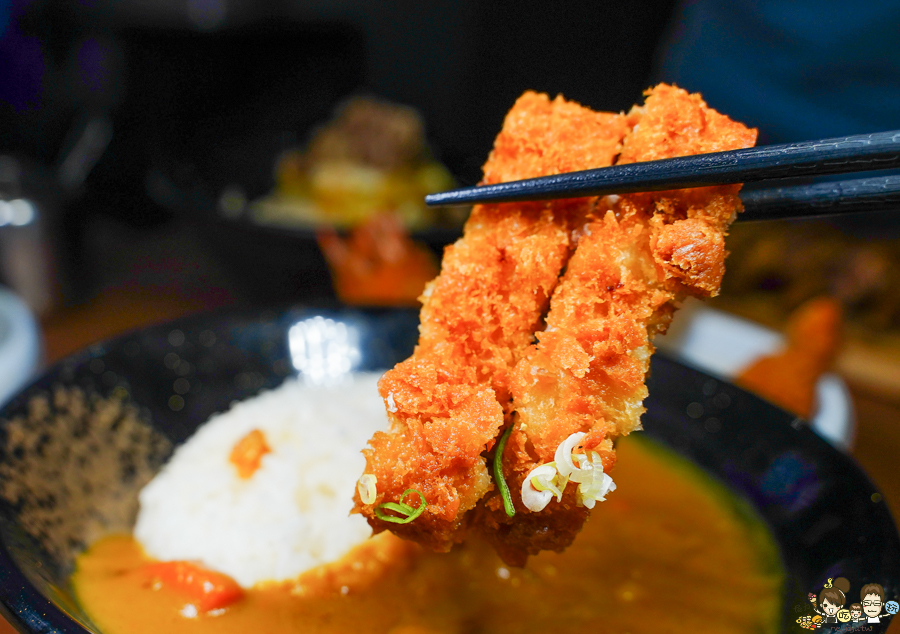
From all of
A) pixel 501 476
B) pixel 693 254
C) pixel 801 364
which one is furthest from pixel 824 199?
pixel 801 364

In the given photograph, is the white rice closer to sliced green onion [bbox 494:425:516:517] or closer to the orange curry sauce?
the orange curry sauce

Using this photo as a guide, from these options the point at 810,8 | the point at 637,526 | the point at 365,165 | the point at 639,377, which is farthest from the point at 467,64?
the point at 639,377

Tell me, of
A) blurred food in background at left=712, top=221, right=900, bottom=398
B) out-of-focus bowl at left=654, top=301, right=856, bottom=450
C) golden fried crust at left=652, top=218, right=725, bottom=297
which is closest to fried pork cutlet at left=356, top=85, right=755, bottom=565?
golden fried crust at left=652, top=218, right=725, bottom=297

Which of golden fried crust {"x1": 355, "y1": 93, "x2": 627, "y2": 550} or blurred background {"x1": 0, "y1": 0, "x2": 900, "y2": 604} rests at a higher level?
blurred background {"x1": 0, "y1": 0, "x2": 900, "y2": 604}

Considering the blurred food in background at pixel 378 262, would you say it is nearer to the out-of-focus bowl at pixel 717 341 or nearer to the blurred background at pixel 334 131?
the blurred background at pixel 334 131

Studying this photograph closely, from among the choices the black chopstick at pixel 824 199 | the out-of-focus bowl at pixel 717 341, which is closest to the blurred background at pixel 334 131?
the out-of-focus bowl at pixel 717 341

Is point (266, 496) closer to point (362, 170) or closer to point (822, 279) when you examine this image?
point (362, 170)
